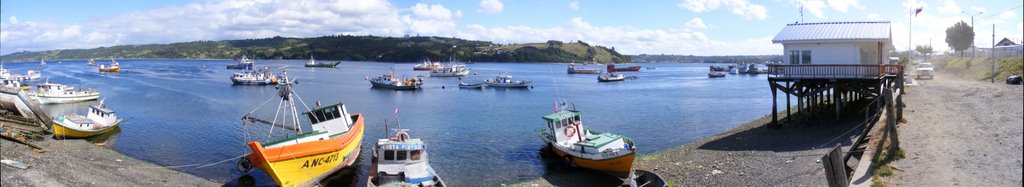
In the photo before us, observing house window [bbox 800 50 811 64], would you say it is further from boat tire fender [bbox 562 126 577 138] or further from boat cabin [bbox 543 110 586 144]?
boat tire fender [bbox 562 126 577 138]

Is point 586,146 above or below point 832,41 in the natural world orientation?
below

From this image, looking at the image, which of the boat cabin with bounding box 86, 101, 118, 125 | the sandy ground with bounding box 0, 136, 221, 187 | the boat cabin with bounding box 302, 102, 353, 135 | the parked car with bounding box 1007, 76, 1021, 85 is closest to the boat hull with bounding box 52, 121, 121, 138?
the boat cabin with bounding box 86, 101, 118, 125

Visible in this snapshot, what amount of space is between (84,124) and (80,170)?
14.7 m

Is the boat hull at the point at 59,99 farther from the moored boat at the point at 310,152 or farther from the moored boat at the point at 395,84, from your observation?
the moored boat at the point at 310,152

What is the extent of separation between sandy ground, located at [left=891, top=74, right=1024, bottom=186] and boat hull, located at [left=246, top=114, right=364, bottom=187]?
2017 cm

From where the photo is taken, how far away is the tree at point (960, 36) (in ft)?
246

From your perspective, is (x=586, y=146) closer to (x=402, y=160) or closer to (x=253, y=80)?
(x=402, y=160)

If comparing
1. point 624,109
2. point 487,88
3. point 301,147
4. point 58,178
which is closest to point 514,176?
point 301,147

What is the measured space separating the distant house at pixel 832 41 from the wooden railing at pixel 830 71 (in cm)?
50

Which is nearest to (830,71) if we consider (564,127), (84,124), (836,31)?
(836,31)

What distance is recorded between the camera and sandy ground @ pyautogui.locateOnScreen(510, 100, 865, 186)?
2177 cm

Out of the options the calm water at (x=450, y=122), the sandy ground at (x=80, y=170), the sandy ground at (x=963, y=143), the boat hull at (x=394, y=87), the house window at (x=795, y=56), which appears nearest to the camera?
the sandy ground at (x=963, y=143)

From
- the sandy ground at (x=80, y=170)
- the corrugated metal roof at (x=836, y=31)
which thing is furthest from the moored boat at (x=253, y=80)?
the corrugated metal roof at (x=836, y=31)

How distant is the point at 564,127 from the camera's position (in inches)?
1236
